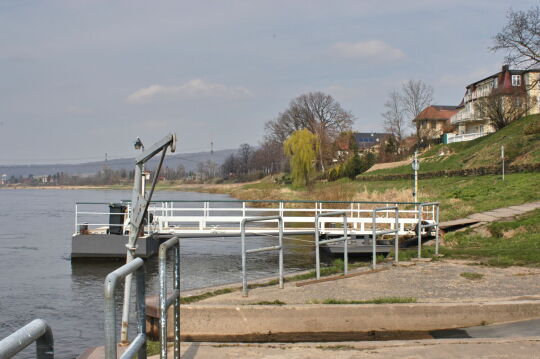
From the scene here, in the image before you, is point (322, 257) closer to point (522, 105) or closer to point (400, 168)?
point (400, 168)

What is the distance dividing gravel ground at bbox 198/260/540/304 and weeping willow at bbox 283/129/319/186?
184 feet

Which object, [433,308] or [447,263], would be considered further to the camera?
[447,263]

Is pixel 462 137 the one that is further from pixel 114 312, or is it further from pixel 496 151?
pixel 114 312

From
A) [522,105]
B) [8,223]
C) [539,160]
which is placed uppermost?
[522,105]

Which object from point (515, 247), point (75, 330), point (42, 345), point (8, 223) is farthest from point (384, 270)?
point (8, 223)

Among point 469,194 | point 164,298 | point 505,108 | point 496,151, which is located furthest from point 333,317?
point 505,108

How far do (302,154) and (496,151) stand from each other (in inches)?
1178

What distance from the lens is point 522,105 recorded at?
5659 cm

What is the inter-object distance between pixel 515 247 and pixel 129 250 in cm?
1033

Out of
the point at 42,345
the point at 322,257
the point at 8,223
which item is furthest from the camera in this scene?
the point at 8,223

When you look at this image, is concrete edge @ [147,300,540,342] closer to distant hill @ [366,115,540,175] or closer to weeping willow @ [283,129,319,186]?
distant hill @ [366,115,540,175]

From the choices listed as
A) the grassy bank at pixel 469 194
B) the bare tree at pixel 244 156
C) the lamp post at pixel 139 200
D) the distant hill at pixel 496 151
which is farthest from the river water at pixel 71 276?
the bare tree at pixel 244 156

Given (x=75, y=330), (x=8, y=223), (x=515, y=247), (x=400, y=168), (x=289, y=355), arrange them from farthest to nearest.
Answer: (x=400, y=168)
(x=8, y=223)
(x=515, y=247)
(x=75, y=330)
(x=289, y=355)

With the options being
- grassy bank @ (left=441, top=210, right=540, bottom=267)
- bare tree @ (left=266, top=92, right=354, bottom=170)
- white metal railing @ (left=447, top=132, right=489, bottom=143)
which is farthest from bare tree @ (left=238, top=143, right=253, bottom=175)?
grassy bank @ (left=441, top=210, right=540, bottom=267)
